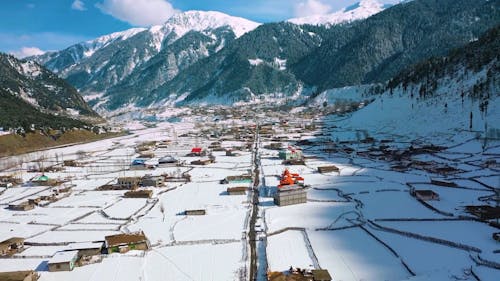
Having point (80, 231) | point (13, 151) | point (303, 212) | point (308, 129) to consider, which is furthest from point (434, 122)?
point (13, 151)

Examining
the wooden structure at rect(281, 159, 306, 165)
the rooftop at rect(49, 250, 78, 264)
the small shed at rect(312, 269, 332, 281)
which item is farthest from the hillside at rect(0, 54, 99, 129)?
the small shed at rect(312, 269, 332, 281)

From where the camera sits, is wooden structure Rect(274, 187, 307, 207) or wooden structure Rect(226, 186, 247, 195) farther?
wooden structure Rect(226, 186, 247, 195)

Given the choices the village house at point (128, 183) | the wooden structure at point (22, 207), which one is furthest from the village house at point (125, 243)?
the village house at point (128, 183)

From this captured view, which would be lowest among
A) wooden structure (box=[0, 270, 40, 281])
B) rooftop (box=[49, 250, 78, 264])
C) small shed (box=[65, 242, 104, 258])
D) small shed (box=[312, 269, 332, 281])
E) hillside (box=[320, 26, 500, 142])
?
small shed (box=[312, 269, 332, 281])

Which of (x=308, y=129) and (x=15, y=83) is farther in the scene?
(x=15, y=83)

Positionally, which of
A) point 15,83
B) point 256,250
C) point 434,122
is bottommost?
point 256,250

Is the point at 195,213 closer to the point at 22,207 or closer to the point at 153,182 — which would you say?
the point at 153,182

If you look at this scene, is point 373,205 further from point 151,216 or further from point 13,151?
point 13,151

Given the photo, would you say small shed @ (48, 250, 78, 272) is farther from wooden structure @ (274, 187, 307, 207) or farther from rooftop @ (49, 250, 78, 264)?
wooden structure @ (274, 187, 307, 207)
